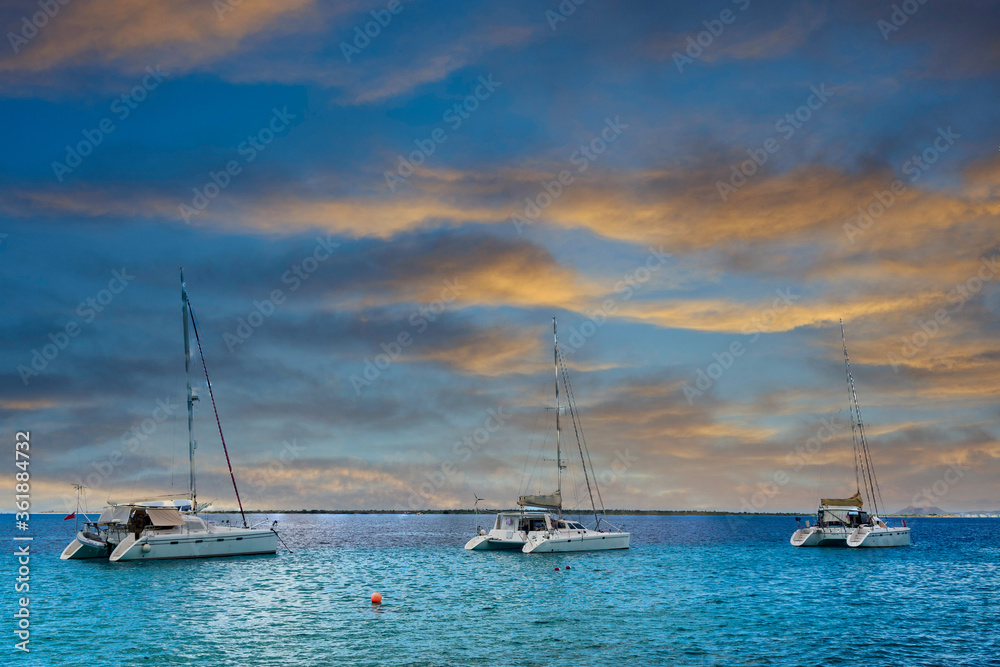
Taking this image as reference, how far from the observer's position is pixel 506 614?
39.4 meters

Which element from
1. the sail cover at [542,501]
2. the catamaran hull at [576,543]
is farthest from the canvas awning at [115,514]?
the sail cover at [542,501]

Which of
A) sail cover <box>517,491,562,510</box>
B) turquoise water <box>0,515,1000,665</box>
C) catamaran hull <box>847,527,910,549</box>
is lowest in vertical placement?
turquoise water <box>0,515,1000,665</box>

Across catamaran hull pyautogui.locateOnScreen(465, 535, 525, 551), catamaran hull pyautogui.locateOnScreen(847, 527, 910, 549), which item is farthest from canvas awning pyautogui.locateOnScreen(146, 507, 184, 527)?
catamaran hull pyautogui.locateOnScreen(847, 527, 910, 549)

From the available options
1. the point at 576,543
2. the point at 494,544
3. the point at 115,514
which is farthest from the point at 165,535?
the point at 576,543

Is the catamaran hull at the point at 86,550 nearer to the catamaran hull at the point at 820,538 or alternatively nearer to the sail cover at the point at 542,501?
the sail cover at the point at 542,501

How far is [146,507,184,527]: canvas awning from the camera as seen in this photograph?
65.7 metres

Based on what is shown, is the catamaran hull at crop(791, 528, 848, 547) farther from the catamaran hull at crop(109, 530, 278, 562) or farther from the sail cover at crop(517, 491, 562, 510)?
Answer: the catamaran hull at crop(109, 530, 278, 562)

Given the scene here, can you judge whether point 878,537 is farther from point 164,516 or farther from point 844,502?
point 164,516

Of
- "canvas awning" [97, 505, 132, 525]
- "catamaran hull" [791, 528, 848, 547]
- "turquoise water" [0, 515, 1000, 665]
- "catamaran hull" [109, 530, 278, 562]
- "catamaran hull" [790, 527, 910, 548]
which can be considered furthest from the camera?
"catamaran hull" [791, 528, 848, 547]

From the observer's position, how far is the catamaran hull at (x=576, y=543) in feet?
237

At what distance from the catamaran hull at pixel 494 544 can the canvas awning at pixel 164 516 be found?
28.7 meters

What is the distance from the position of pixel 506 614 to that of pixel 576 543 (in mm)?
37231

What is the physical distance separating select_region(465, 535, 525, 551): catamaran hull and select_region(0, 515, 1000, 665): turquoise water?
9.00 meters

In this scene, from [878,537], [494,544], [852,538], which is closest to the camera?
[494,544]
